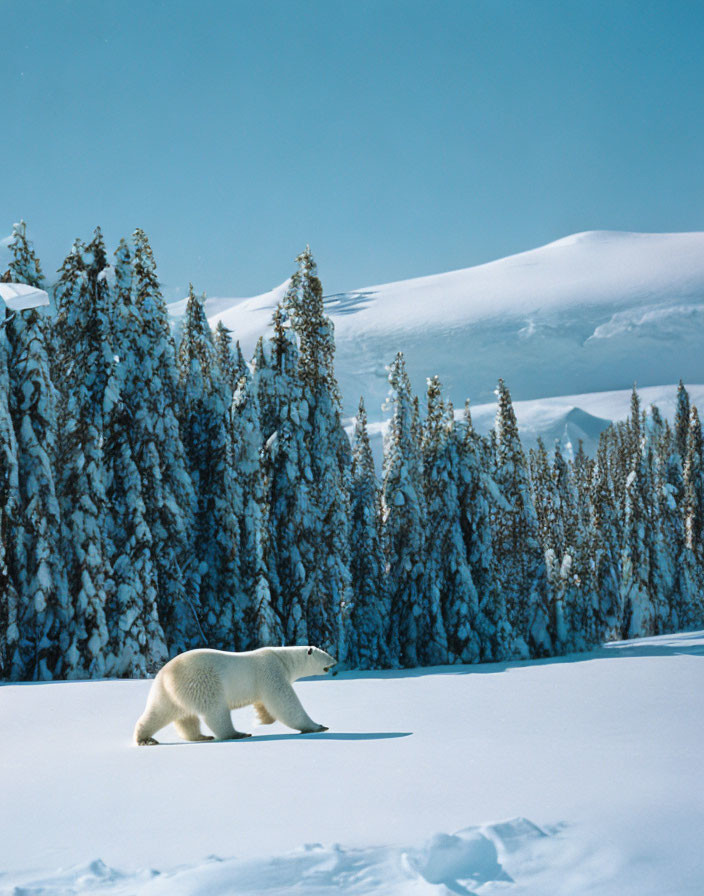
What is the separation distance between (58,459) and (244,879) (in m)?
20.3

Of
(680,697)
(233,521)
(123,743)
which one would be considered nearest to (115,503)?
(233,521)

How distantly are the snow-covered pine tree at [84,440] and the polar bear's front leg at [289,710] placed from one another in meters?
13.5

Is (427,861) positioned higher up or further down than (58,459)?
further down

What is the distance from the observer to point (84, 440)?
21.7m

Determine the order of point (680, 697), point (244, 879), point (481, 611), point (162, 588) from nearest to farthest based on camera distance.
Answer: point (244, 879) → point (680, 697) → point (162, 588) → point (481, 611)

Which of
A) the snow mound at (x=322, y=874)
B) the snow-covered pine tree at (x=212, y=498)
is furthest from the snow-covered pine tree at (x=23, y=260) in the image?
the snow mound at (x=322, y=874)

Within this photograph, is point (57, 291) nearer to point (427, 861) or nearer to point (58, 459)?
point (58, 459)

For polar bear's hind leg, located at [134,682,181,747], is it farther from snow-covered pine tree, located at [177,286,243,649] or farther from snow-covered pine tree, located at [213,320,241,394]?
snow-covered pine tree, located at [213,320,241,394]

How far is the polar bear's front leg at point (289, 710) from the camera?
26.2ft

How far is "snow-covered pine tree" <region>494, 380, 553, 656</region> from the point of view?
32.4 meters

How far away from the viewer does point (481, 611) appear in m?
30.3

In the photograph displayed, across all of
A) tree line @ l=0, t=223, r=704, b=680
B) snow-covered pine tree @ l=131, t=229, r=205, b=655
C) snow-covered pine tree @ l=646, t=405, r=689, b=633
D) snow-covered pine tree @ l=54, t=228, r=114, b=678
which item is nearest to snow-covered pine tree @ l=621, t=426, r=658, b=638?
snow-covered pine tree @ l=646, t=405, r=689, b=633

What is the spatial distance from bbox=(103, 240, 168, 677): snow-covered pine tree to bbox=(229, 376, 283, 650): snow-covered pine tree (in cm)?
264

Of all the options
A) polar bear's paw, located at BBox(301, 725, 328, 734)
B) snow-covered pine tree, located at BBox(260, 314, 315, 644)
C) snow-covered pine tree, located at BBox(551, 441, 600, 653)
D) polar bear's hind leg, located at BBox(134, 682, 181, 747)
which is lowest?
snow-covered pine tree, located at BBox(551, 441, 600, 653)
